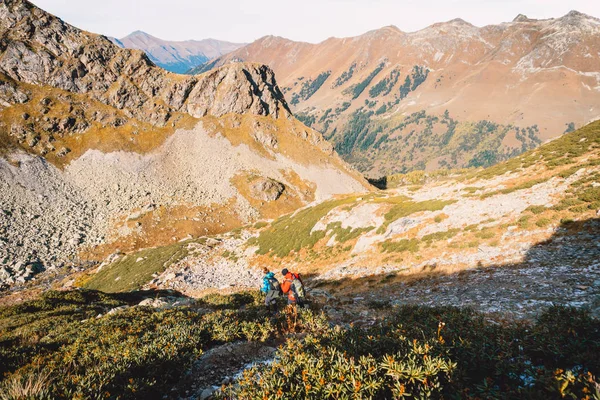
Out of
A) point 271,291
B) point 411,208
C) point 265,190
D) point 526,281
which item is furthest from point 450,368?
point 265,190

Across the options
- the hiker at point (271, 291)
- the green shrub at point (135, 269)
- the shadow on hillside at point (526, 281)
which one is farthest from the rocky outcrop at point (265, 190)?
the hiker at point (271, 291)

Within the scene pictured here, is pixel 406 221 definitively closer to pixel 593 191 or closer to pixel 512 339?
pixel 593 191

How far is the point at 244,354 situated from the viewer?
11492 millimetres

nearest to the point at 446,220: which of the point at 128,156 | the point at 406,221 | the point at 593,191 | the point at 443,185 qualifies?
the point at 406,221

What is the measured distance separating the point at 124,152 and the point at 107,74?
4366 centimetres

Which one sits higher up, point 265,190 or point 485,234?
point 485,234

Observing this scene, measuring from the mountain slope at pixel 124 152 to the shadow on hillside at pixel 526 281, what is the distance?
226 ft

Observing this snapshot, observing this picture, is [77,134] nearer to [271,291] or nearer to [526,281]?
[271,291]

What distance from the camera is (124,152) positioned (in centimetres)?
10719

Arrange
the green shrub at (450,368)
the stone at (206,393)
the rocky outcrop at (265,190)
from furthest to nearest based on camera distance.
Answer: the rocky outcrop at (265,190) < the stone at (206,393) < the green shrub at (450,368)

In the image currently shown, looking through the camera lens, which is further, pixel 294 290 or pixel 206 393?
pixel 294 290

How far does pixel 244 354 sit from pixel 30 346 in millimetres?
11210

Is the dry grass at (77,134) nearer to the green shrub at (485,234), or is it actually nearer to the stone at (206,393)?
the green shrub at (485,234)

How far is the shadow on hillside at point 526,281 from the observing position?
46.5 feet
